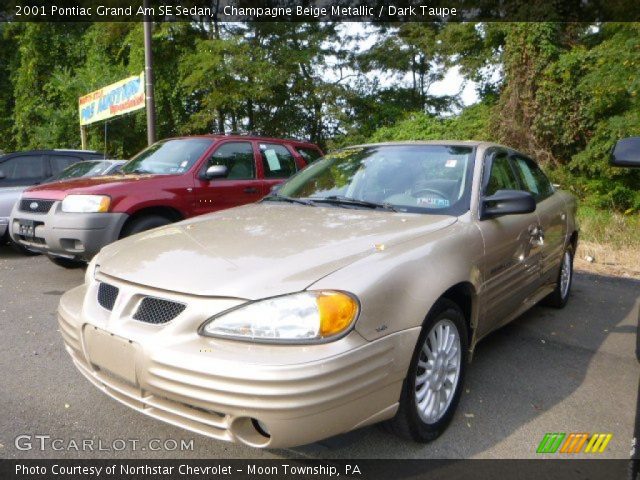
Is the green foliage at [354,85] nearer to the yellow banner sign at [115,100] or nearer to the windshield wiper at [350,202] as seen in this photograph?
the yellow banner sign at [115,100]

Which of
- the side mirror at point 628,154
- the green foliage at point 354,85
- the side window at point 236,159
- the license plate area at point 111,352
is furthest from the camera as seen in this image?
the green foliage at point 354,85

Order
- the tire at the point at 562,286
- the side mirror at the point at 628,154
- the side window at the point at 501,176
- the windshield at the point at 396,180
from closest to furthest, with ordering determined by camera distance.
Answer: the side mirror at the point at 628,154 → the windshield at the point at 396,180 → the side window at the point at 501,176 → the tire at the point at 562,286

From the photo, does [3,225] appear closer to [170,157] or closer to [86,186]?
[86,186]

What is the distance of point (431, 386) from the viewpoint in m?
2.58

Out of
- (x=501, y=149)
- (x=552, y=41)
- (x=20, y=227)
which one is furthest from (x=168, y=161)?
(x=552, y=41)

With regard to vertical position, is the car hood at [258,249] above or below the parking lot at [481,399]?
above

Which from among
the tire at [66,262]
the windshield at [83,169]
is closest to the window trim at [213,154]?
the tire at [66,262]

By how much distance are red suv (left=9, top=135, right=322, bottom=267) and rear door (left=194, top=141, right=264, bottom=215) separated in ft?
0.04

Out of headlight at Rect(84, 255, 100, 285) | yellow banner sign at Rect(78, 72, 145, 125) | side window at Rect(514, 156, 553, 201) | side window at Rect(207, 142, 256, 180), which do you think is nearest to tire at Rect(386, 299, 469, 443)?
headlight at Rect(84, 255, 100, 285)

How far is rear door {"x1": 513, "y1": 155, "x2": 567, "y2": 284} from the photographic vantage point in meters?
4.06

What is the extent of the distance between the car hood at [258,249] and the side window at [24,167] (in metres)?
6.50

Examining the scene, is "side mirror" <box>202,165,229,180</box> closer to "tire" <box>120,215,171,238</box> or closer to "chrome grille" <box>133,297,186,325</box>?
"tire" <box>120,215,171,238</box>

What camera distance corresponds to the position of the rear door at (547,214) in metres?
4.06

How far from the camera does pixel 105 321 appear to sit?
2.25m
